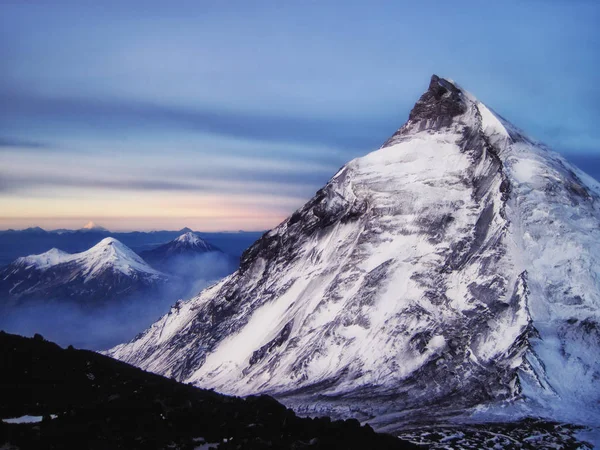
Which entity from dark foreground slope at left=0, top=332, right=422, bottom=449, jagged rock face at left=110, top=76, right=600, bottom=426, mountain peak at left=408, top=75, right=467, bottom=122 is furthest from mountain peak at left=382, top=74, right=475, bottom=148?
dark foreground slope at left=0, top=332, right=422, bottom=449

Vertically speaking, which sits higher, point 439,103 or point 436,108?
point 439,103

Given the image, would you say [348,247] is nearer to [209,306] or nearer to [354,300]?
[354,300]

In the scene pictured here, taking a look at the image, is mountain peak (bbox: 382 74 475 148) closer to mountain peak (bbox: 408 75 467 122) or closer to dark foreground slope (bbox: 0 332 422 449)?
mountain peak (bbox: 408 75 467 122)

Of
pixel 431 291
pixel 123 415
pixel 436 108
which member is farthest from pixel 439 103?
pixel 123 415

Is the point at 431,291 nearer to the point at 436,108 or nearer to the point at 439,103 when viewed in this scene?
the point at 436,108

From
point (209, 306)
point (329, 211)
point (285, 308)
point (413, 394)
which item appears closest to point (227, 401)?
point (413, 394)

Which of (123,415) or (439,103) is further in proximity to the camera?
(439,103)
